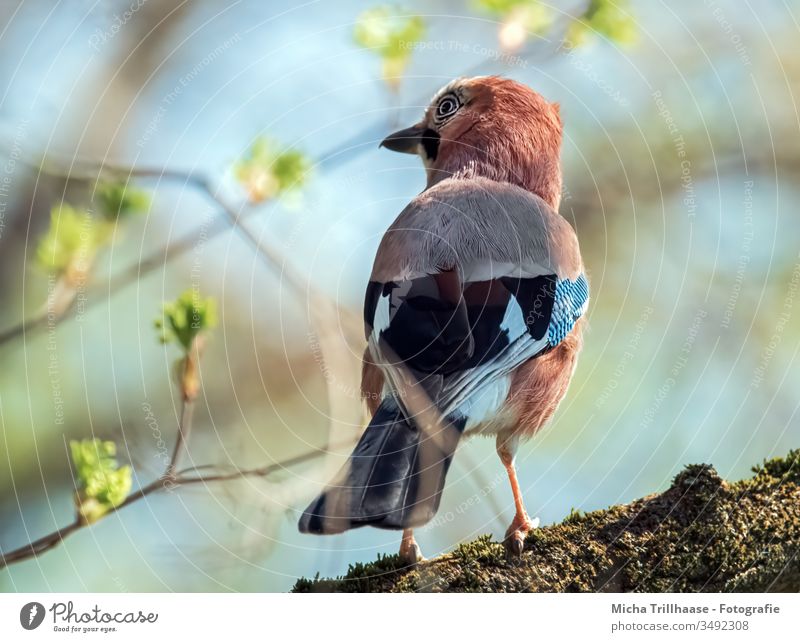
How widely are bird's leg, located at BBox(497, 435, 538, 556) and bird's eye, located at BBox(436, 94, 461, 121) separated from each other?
1.17 m

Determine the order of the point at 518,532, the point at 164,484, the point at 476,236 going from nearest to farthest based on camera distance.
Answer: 1. the point at 518,532
2. the point at 476,236
3. the point at 164,484

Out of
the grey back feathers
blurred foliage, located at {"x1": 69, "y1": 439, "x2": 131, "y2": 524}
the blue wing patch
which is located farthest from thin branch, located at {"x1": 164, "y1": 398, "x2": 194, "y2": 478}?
the blue wing patch

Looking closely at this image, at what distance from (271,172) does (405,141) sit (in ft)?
1.60

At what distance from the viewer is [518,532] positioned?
2305 millimetres

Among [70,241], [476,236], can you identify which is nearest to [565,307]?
[476,236]

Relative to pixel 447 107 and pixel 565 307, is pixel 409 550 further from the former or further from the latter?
pixel 447 107

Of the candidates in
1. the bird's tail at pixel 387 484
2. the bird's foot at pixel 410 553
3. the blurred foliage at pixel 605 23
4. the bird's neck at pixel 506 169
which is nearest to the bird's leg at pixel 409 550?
the bird's foot at pixel 410 553

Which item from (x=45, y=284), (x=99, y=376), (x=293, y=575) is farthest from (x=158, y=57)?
(x=293, y=575)

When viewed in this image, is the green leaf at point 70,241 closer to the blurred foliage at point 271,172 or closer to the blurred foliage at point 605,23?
the blurred foliage at point 271,172

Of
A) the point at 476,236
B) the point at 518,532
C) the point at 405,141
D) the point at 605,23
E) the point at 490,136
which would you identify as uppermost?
the point at 605,23

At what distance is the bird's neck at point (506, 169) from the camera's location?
2.89m

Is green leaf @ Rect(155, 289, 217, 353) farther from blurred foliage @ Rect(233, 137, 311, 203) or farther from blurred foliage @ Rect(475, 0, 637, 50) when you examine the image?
blurred foliage @ Rect(475, 0, 637, 50)

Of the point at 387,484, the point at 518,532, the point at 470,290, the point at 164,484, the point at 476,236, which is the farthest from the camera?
the point at 164,484

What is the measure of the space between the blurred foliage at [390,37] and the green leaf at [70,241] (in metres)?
1.15
